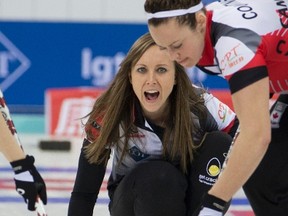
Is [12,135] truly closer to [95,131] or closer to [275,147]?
[95,131]

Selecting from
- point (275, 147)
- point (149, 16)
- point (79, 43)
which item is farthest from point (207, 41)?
point (79, 43)

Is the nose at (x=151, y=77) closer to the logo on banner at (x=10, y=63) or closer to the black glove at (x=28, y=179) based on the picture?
the black glove at (x=28, y=179)

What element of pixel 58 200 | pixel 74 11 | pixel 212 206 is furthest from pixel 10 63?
pixel 212 206

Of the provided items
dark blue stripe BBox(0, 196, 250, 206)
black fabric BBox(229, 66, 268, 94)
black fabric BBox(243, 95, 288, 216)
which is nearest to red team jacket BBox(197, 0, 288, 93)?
black fabric BBox(229, 66, 268, 94)

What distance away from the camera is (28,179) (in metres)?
3.08

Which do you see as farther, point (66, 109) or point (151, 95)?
point (66, 109)

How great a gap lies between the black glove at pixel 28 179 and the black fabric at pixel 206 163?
532 mm

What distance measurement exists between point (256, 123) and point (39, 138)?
3.92m

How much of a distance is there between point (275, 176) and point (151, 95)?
53 centimetres

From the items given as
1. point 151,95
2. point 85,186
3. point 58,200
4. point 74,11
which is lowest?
point 58,200

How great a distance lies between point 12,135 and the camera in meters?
3.11

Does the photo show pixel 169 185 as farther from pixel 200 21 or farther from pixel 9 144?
pixel 200 21

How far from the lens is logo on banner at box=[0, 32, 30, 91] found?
7.45 meters

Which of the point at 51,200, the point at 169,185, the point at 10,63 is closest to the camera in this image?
the point at 169,185
